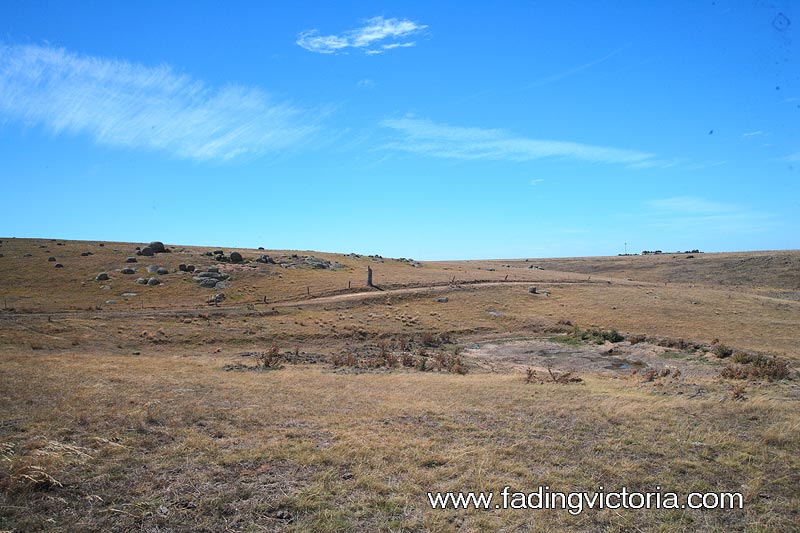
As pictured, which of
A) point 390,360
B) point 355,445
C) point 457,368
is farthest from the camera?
point 390,360

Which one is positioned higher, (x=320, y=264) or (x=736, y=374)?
(x=320, y=264)

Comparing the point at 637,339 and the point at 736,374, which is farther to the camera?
the point at 637,339

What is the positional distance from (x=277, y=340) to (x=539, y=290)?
38760 mm

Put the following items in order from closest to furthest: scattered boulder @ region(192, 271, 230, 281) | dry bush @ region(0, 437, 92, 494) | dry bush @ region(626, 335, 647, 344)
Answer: dry bush @ region(0, 437, 92, 494) → dry bush @ region(626, 335, 647, 344) → scattered boulder @ region(192, 271, 230, 281)

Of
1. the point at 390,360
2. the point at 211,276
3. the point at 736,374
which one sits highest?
the point at 211,276

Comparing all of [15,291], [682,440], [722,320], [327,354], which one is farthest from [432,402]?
[15,291]

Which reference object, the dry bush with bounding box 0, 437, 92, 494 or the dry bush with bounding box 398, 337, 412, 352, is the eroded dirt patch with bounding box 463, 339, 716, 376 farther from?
the dry bush with bounding box 0, 437, 92, 494

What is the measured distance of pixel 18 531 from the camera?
23.1 ft

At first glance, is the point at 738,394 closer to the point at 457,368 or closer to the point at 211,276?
the point at 457,368

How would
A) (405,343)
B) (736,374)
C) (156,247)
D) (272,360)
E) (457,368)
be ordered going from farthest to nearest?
1. (156,247)
2. (405,343)
3. (272,360)
4. (457,368)
5. (736,374)

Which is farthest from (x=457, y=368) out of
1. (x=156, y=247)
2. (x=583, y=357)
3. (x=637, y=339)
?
(x=156, y=247)

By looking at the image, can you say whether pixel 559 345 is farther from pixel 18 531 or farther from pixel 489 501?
pixel 18 531

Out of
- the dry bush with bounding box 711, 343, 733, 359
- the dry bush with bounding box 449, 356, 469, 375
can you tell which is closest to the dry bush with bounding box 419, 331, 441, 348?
the dry bush with bounding box 449, 356, 469, 375

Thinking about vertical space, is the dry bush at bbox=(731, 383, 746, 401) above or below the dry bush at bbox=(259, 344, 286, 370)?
above
